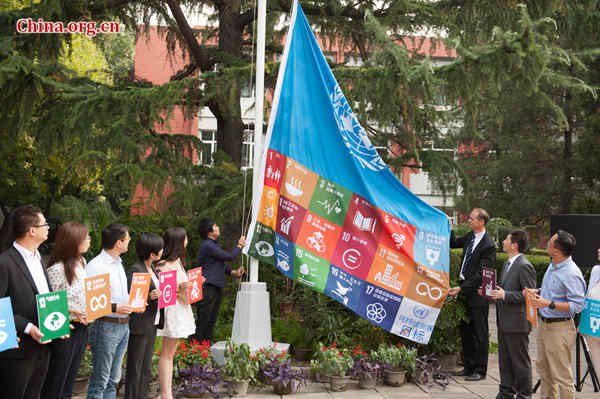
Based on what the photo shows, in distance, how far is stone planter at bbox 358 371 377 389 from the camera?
25.0ft

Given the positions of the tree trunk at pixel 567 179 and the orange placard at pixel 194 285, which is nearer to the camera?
the orange placard at pixel 194 285

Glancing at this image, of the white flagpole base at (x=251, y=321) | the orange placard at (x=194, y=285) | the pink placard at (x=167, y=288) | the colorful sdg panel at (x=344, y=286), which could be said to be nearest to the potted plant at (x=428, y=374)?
the colorful sdg panel at (x=344, y=286)

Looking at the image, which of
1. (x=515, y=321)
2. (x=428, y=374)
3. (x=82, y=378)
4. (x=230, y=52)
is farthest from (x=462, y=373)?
(x=230, y=52)

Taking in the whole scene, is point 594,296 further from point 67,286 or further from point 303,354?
point 67,286

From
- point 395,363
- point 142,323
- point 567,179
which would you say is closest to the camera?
point 142,323

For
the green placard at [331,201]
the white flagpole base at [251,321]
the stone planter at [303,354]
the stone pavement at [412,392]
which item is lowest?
the stone planter at [303,354]

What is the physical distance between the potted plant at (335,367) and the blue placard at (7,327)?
4271 mm

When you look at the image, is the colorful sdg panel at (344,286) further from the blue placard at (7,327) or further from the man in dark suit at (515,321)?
the blue placard at (7,327)

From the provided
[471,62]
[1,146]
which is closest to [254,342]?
[471,62]

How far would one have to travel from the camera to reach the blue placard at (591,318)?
250 inches

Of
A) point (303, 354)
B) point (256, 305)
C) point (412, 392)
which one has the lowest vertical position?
point (303, 354)

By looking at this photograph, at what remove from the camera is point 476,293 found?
8500 millimetres

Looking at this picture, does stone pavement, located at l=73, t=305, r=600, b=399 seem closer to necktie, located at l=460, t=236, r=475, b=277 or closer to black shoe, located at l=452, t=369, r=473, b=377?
black shoe, located at l=452, t=369, r=473, b=377

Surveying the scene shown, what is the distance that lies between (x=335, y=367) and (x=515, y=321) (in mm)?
2239
